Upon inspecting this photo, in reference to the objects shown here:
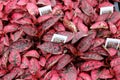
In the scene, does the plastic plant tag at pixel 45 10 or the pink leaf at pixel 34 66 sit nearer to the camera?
the pink leaf at pixel 34 66

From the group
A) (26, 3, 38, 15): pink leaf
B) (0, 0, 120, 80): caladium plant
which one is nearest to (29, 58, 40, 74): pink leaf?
(0, 0, 120, 80): caladium plant

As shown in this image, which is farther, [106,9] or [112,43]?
[106,9]

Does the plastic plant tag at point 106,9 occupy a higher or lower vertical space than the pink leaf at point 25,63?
higher

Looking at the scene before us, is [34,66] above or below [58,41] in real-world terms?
below

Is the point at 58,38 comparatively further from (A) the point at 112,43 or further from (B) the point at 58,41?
(A) the point at 112,43

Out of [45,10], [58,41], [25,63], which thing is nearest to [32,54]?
[25,63]

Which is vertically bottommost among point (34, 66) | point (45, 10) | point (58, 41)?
point (34, 66)

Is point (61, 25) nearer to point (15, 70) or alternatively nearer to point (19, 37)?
point (19, 37)

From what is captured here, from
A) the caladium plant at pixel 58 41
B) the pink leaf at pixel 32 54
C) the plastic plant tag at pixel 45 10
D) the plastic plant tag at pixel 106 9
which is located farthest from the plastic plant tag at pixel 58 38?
the plastic plant tag at pixel 106 9

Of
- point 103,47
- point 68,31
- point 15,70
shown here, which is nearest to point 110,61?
point 103,47

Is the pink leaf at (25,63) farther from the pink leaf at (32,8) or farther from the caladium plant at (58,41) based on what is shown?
the pink leaf at (32,8)

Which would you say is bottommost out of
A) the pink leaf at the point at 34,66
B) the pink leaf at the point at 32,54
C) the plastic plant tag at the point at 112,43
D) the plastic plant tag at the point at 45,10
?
the pink leaf at the point at 34,66
